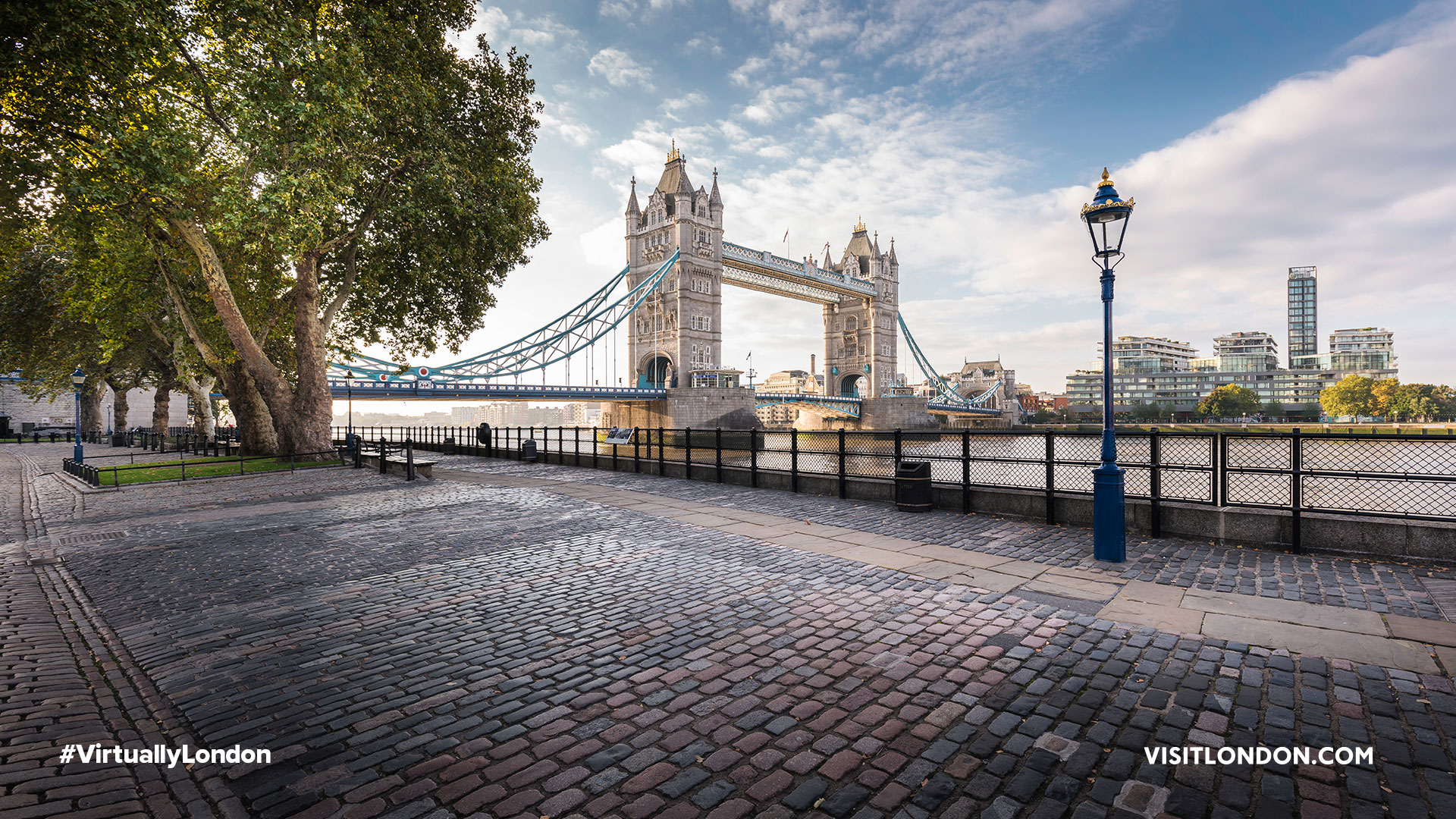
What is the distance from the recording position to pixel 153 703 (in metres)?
3.64

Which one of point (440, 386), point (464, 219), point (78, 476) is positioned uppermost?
point (464, 219)

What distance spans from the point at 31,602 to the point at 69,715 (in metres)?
3.32

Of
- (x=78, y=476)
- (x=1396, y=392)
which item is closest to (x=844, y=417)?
(x=78, y=476)

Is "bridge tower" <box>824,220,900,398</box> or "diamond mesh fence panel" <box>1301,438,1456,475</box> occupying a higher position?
"bridge tower" <box>824,220,900,398</box>

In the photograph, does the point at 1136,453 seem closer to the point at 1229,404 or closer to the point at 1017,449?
the point at 1017,449

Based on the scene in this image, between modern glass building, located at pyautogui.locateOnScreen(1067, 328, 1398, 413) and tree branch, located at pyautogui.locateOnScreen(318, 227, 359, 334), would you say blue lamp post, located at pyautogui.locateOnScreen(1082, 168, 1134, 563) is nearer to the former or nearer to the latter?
tree branch, located at pyautogui.locateOnScreen(318, 227, 359, 334)

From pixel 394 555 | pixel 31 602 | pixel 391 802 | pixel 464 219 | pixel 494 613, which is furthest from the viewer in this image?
pixel 464 219

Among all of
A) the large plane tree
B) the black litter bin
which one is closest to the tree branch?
the large plane tree

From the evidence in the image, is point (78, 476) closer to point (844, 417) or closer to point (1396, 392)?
point (844, 417)

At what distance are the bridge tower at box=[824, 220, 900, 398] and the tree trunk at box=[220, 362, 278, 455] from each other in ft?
332

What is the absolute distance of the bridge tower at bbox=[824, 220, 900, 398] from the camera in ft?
387

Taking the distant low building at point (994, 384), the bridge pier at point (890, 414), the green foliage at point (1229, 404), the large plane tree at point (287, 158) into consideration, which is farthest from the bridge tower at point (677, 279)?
the green foliage at point (1229, 404)

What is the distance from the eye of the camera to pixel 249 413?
2273cm

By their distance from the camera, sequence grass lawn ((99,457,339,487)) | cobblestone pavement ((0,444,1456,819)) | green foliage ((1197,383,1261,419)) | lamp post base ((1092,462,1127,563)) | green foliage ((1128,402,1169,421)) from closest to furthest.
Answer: cobblestone pavement ((0,444,1456,819))
lamp post base ((1092,462,1127,563))
grass lawn ((99,457,339,487))
green foliage ((1197,383,1261,419))
green foliage ((1128,402,1169,421))
